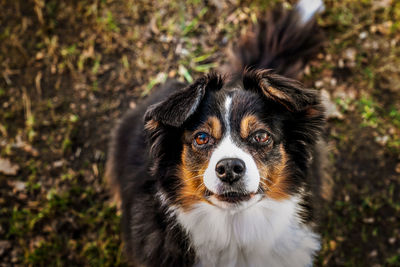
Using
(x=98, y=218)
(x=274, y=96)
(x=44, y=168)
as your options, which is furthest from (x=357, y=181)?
Answer: (x=44, y=168)

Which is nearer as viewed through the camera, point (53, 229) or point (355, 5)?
point (53, 229)

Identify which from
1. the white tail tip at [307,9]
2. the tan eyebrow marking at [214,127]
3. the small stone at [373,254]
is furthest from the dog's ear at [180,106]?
the small stone at [373,254]

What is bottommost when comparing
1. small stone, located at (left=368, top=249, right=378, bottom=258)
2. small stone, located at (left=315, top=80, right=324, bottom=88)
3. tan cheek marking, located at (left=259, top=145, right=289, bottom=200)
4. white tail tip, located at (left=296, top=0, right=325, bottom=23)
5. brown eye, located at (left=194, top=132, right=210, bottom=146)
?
small stone, located at (left=368, top=249, right=378, bottom=258)

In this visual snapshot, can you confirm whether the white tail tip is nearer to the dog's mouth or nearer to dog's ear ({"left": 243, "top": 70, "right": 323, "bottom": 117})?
dog's ear ({"left": 243, "top": 70, "right": 323, "bottom": 117})

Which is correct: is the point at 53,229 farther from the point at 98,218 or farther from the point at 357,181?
the point at 357,181

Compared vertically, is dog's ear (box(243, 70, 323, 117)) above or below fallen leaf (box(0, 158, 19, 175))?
above

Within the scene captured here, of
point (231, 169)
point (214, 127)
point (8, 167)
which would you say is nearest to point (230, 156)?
point (231, 169)

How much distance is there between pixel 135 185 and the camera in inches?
104

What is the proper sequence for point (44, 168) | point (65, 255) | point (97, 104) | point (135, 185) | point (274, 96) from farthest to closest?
point (97, 104) < point (44, 168) < point (65, 255) < point (135, 185) < point (274, 96)

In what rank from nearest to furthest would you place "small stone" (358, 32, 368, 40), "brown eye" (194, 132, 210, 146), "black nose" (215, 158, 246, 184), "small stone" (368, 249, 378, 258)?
"black nose" (215, 158, 246, 184)
"brown eye" (194, 132, 210, 146)
"small stone" (368, 249, 378, 258)
"small stone" (358, 32, 368, 40)

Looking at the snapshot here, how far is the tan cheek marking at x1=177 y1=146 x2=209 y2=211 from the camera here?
203cm

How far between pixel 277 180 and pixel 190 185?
552mm

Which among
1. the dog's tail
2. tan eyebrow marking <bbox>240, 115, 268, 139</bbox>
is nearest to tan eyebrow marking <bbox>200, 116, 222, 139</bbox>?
tan eyebrow marking <bbox>240, 115, 268, 139</bbox>

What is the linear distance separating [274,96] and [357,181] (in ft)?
6.70
